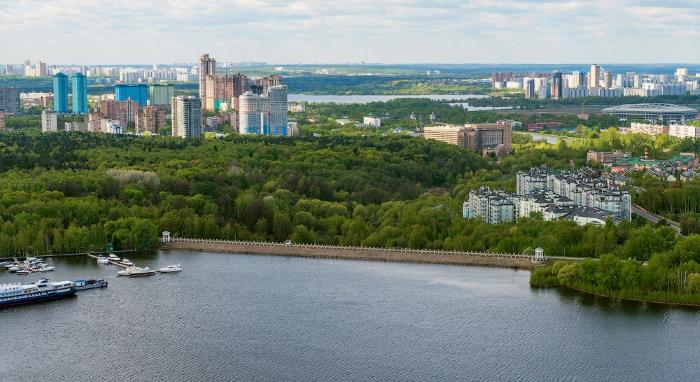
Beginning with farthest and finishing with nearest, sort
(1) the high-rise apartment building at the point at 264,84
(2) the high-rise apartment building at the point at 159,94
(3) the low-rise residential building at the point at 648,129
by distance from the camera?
(2) the high-rise apartment building at the point at 159,94 → (1) the high-rise apartment building at the point at 264,84 → (3) the low-rise residential building at the point at 648,129

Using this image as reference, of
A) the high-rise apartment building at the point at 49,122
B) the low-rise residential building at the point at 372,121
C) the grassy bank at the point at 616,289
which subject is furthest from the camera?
the low-rise residential building at the point at 372,121

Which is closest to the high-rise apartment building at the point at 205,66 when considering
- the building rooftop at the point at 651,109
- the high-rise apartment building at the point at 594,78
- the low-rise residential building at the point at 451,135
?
the building rooftop at the point at 651,109

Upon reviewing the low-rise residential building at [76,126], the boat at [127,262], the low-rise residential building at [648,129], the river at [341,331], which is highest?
the low-rise residential building at [76,126]

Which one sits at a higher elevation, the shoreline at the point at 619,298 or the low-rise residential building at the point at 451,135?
the low-rise residential building at the point at 451,135

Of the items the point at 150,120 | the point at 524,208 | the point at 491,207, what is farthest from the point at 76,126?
the point at 524,208

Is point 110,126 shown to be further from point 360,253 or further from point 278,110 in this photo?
point 360,253

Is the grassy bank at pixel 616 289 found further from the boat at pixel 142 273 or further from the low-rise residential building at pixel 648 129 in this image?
the low-rise residential building at pixel 648 129

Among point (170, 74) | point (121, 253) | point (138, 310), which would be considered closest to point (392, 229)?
point (121, 253)
